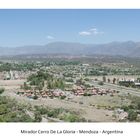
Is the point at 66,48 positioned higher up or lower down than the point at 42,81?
higher up

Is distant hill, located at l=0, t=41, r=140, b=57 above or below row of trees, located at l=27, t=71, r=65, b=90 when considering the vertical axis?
above

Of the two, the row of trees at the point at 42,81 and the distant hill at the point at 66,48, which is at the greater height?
the distant hill at the point at 66,48

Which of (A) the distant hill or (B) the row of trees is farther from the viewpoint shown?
(B) the row of trees

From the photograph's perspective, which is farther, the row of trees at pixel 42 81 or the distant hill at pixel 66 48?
the row of trees at pixel 42 81

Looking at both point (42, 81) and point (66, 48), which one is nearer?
point (66, 48)
